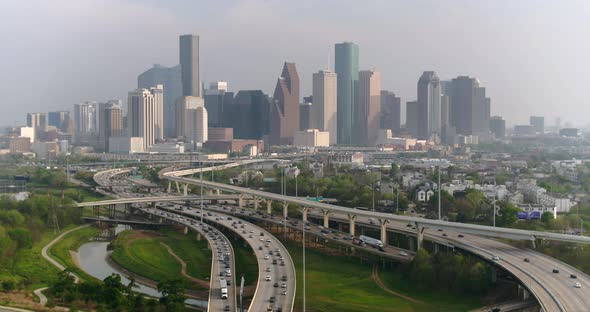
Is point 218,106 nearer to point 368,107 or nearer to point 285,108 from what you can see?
point 285,108

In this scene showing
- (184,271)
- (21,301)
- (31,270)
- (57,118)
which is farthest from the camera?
(57,118)

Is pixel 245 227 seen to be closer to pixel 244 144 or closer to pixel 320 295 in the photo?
pixel 320 295

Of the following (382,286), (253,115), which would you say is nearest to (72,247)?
(382,286)

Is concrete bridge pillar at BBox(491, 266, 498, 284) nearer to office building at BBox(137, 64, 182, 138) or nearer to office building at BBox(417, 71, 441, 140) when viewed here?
office building at BBox(417, 71, 441, 140)

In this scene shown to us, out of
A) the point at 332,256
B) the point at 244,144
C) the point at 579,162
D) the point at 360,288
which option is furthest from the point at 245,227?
the point at 244,144

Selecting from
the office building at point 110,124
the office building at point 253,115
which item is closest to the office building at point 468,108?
the office building at point 253,115
